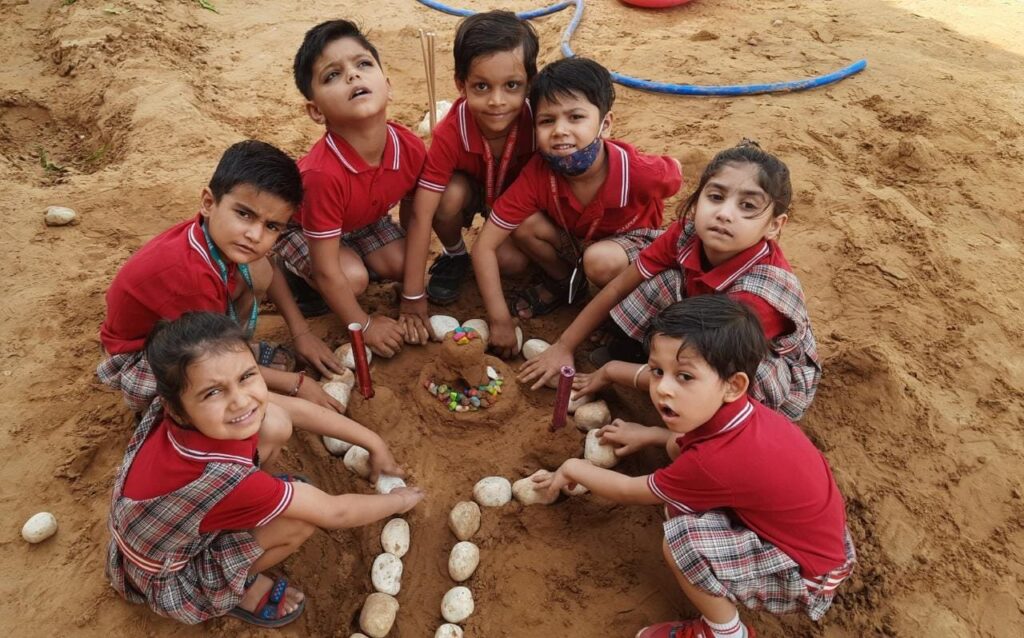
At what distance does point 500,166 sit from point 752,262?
4.15 ft

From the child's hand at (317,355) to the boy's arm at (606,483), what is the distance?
1140 millimetres

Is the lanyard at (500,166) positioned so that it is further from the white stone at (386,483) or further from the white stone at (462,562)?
the white stone at (462,562)

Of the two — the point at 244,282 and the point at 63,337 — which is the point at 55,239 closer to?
the point at 63,337

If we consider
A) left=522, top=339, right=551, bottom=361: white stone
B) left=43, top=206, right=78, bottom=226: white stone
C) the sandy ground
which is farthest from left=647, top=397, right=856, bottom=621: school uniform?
left=43, top=206, right=78, bottom=226: white stone

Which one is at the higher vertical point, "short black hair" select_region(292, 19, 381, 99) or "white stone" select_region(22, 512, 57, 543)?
"short black hair" select_region(292, 19, 381, 99)

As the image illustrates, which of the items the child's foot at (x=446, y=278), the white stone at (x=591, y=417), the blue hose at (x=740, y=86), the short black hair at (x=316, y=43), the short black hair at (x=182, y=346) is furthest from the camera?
the blue hose at (x=740, y=86)

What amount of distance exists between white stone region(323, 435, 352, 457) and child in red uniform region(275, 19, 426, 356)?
0.51m

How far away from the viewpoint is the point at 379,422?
9.25 feet

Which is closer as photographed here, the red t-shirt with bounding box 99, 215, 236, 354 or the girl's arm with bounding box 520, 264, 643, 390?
the red t-shirt with bounding box 99, 215, 236, 354

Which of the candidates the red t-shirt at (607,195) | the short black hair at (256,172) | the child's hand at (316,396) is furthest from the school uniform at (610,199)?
the child's hand at (316,396)

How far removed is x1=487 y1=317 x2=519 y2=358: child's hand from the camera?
3.14 meters

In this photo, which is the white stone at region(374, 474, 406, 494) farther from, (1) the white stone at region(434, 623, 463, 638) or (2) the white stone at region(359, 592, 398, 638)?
(1) the white stone at region(434, 623, 463, 638)

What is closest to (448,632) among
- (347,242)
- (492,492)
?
(492,492)

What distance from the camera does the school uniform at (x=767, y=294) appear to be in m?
2.42
